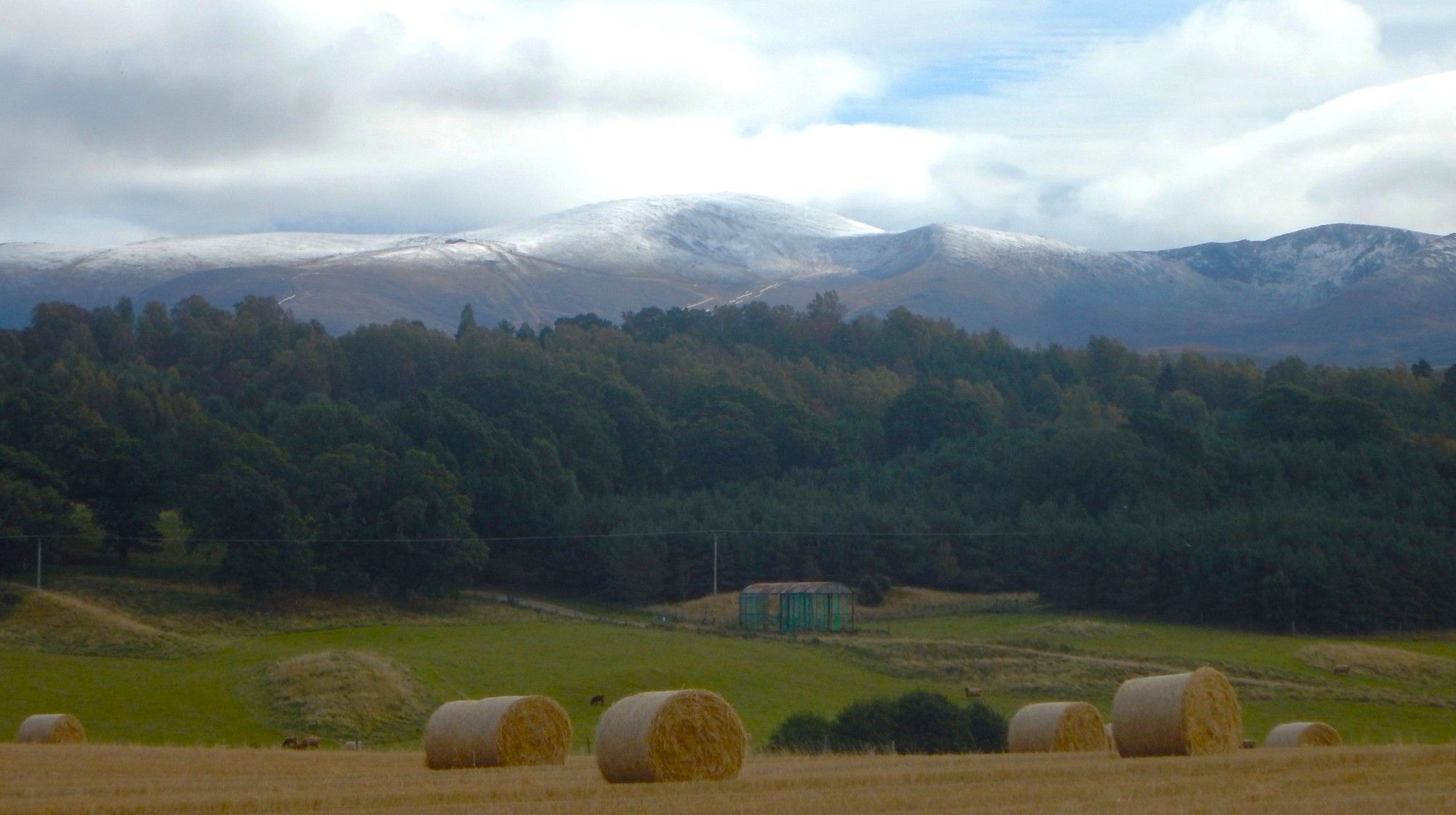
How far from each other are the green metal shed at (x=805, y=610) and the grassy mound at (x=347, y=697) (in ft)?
71.5

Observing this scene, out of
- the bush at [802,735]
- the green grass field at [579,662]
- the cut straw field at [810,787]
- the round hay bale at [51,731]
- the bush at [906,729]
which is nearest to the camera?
the cut straw field at [810,787]

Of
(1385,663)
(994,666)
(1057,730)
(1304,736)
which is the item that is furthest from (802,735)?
(1385,663)

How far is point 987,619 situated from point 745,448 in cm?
3295

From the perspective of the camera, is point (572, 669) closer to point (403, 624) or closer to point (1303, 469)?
point (403, 624)

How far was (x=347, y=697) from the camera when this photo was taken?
126ft

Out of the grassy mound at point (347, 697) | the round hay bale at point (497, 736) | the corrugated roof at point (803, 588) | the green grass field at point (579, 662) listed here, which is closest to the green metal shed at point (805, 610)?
the corrugated roof at point (803, 588)

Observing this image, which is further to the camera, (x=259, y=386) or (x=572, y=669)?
(x=259, y=386)

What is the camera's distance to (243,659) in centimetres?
4647

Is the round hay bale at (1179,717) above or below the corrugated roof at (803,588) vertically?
above

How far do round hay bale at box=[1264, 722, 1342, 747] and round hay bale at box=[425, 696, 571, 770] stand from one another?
10672 millimetres

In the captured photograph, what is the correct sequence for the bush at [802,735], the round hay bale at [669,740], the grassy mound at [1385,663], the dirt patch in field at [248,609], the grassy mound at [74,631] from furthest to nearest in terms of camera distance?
1. the dirt patch in field at [248,609]
2. the grassy mound at [74,631]
3. the grassy mound at [1385,663]
4. the bush at [802,735]
5. the round hay bale at [669,740]

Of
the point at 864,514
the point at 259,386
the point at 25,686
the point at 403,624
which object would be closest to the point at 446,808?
the point at 25,686

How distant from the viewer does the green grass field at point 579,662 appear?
37.4m

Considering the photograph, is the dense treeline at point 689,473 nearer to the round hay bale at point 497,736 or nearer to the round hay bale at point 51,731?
the round hay bale at point 51,731
